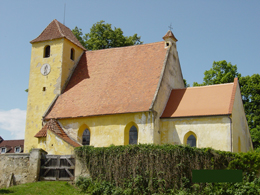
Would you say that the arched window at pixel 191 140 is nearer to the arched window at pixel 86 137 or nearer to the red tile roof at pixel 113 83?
the red tile roof at pixel 113 83

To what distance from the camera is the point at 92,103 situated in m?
28.0

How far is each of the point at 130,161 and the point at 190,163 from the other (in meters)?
3.38

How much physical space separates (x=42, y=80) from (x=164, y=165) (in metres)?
15.9

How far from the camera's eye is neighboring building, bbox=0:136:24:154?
5887 centimetres

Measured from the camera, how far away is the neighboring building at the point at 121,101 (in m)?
25.3

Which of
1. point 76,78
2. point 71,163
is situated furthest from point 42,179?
point 76,78

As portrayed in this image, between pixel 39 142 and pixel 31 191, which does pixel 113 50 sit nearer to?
pixel 39 142

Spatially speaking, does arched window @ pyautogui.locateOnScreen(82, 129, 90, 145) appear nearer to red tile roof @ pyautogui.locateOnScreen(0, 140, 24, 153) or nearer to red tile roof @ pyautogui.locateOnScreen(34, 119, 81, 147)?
red tile roof @ pyautogui.locateOnScreen(34, 119, 81, 147)

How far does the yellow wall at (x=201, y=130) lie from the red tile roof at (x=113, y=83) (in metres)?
2.42

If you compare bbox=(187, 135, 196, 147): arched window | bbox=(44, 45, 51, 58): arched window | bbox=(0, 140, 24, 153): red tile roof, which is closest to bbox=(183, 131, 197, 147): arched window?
bbox=(187, 135, 196, 147): arched window

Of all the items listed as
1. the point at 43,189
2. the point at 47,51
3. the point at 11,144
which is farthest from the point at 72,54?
the point at 11,144

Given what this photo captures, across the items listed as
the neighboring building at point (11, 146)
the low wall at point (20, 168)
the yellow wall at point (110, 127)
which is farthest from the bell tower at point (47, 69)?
the neighboring building at point (11, 146)

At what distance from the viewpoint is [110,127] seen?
1043 inches

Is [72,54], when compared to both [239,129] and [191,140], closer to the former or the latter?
[191,140]
